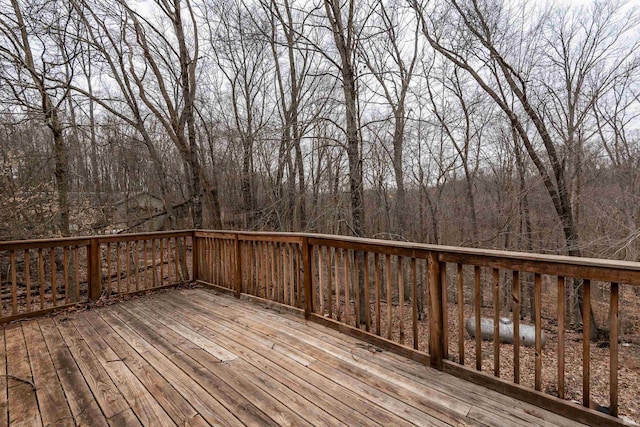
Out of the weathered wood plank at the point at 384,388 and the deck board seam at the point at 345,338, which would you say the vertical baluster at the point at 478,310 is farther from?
the weathered wood plank at the point at 384,388

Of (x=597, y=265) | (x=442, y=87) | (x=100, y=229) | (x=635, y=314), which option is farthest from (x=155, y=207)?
(x=635, y=314)

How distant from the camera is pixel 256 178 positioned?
8.45 m

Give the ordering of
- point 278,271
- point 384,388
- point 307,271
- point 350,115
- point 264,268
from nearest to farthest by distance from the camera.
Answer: point 384,388 → point 307,271 → point 278,271 → point 264,268 → point 350,115

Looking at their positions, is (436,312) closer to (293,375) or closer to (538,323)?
(538,323)

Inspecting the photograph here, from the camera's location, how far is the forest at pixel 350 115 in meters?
5.86

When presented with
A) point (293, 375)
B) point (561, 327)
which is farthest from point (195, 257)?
point (561, 327)

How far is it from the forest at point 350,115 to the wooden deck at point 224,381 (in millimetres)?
3300

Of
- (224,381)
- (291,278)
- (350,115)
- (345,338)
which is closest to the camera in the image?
(224,381)

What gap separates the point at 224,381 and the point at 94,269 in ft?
9.38

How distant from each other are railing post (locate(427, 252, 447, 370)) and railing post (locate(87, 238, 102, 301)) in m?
3.96

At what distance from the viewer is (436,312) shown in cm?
218

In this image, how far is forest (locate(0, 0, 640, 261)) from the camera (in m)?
5.86

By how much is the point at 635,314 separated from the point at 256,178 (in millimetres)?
9916

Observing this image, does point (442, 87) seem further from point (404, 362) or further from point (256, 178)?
point (404, 362)
